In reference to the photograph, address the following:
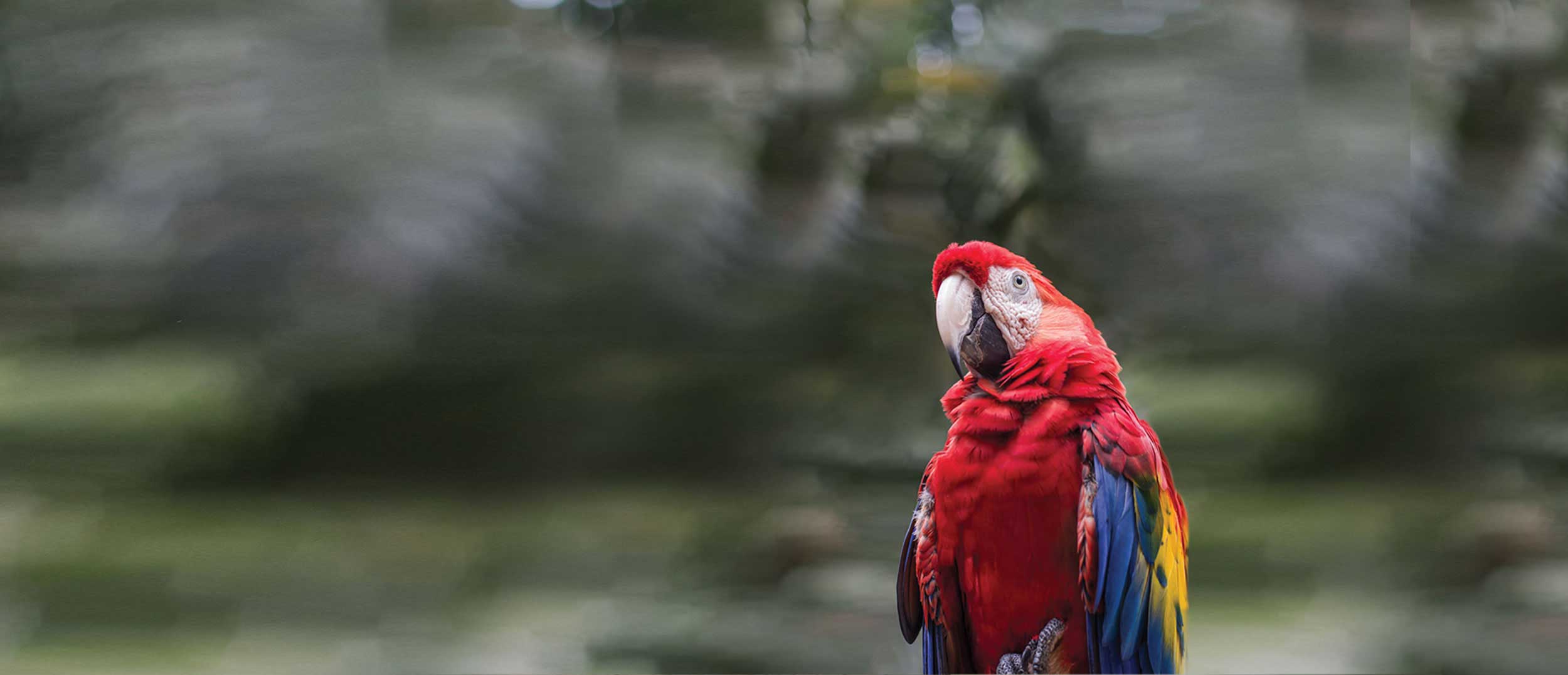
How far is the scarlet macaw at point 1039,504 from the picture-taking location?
826mm

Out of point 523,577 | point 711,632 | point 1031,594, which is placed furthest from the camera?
point 523,577

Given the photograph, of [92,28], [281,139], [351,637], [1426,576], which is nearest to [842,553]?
[351,637]

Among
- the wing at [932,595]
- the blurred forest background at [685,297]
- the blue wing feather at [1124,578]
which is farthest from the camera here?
the blurred forest background at [685,297]

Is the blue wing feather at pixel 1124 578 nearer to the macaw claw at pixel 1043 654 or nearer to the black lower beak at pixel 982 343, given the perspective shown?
the macaw claw at pixel 1043 654

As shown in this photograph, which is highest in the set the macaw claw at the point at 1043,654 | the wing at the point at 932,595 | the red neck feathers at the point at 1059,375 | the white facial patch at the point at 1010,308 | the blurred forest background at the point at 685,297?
the blurred forest background at the point at 685,297

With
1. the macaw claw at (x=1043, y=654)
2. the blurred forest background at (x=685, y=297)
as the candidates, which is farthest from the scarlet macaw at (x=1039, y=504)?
the blurred forest background at (x=685, y=297)

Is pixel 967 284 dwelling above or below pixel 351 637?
above

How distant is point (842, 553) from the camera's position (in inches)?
61.7

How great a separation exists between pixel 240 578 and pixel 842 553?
3.98 feet

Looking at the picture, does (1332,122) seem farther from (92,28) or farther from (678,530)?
(92,28)

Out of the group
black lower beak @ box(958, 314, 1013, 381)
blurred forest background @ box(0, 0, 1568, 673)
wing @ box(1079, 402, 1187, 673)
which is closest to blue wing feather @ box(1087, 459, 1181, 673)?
wing @ box(1079, 402, 1187, 673)

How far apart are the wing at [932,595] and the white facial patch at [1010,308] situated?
186 millimetres

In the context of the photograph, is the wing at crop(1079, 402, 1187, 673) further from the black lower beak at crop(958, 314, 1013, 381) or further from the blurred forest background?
the blurred forest background

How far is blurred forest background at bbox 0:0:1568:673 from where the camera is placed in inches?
61.7
